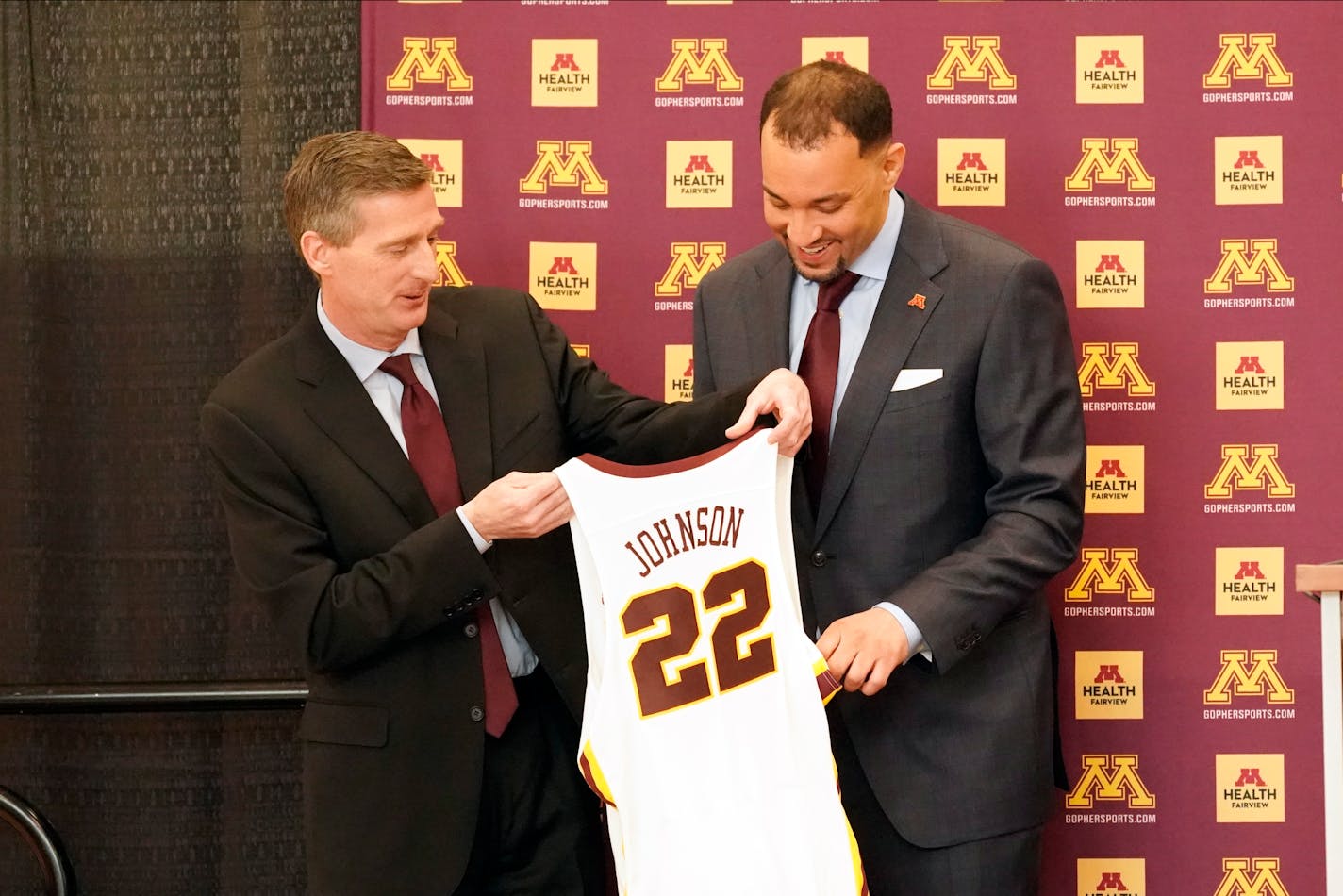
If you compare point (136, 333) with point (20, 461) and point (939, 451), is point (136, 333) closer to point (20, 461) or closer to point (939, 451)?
point (20, 461)

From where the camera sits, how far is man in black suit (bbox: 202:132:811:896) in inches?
78.2

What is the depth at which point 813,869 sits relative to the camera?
5.98ft

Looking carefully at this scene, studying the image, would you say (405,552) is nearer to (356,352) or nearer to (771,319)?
(356,352)

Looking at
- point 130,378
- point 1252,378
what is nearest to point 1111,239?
point 1252,378

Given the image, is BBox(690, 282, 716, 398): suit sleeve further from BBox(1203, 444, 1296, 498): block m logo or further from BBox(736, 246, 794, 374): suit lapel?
BBox(1203, 444, 1296, 498): block m logo

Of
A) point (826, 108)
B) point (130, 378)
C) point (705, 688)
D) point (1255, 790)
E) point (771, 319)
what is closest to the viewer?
point (705, 688)

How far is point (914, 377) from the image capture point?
6.85ft

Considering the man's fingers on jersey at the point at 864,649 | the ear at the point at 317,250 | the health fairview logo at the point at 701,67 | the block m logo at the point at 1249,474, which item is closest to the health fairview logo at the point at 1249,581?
the block m logo at the point at 1249,474

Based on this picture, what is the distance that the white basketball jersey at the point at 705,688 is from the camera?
6.04 ft

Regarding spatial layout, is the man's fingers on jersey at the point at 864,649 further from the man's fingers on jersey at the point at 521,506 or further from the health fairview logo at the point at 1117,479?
the health fairview logo at the point at 1117,479

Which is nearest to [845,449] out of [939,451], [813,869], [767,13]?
[939,451]

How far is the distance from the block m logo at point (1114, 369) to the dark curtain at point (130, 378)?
71.0 inches

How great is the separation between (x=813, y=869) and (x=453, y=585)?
2.24 ft

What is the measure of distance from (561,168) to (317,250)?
948 mm
